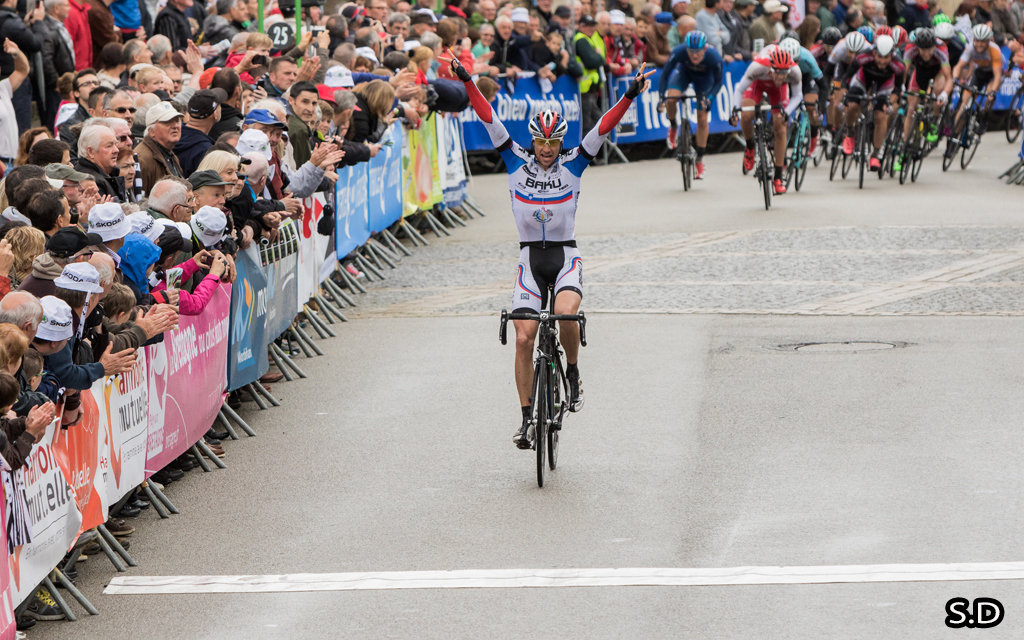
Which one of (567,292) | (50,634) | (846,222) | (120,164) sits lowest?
(846,222)

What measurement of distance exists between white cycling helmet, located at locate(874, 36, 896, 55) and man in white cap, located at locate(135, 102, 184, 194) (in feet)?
42.2

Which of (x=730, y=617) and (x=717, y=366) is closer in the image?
(x=730, y=617)

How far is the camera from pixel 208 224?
8.96 meters

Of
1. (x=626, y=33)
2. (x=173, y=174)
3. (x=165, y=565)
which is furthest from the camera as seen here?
(x=626, y=33)

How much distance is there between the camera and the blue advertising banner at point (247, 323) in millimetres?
9883

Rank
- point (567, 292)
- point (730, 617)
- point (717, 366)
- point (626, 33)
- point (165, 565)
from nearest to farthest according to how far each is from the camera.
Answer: point (730, 617)
point (165, 565)
point (567, 292)
point (717, 366)
point (626, 33)

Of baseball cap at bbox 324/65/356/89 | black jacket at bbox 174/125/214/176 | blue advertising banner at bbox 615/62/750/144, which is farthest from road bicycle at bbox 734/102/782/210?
→ black jacket at bbox 174/125/214/176

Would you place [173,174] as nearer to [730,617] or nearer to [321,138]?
[321,138]

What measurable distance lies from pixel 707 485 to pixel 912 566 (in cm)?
167

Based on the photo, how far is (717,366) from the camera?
11.3m

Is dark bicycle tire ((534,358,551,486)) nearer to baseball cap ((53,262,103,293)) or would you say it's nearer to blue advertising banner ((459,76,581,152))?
baseball cap ((53,262,103,293))

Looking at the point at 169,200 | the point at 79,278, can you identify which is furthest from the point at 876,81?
the point at 79,278

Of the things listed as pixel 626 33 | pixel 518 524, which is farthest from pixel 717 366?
pixel 626 33

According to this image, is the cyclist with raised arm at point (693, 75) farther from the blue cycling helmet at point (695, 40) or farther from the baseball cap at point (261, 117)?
the baseball cap at point (261, 117)
